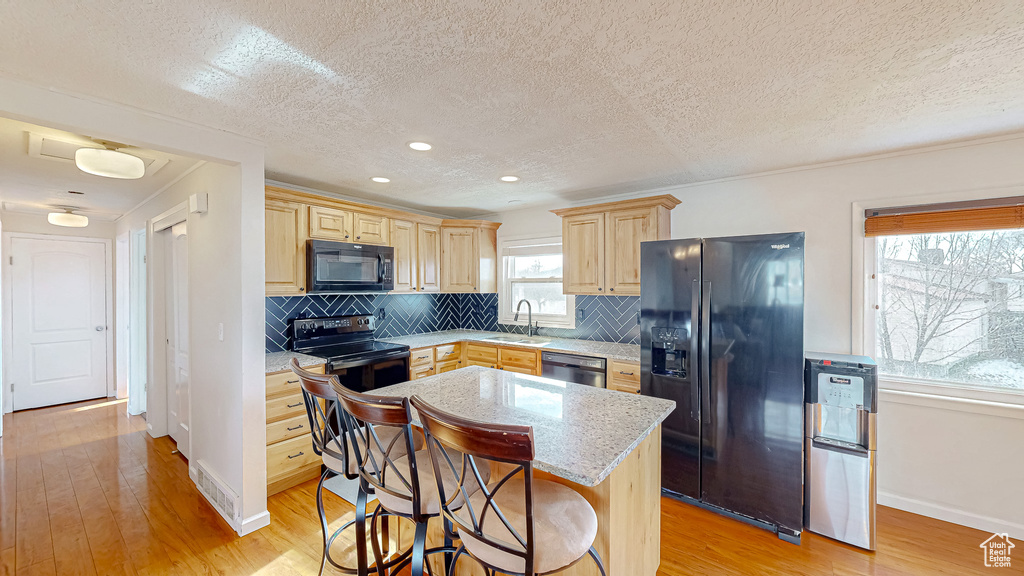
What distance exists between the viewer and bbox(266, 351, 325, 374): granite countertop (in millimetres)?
2836

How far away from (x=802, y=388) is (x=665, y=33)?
83.7 inches

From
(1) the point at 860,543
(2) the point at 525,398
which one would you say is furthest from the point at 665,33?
(1) the point at 860,543

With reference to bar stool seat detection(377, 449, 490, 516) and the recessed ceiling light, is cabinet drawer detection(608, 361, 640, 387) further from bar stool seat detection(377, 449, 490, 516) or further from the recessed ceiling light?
the recessed ceiling light

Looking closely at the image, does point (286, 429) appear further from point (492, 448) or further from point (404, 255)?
point (492, 448)

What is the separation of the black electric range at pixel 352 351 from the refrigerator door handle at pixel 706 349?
8.07 feet

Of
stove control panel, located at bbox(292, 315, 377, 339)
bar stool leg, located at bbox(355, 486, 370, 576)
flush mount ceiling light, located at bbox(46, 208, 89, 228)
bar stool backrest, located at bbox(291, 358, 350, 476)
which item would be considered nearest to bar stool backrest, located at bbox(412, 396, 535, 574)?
bar stool backrest, located at bbox(291, 358, 350, 476)

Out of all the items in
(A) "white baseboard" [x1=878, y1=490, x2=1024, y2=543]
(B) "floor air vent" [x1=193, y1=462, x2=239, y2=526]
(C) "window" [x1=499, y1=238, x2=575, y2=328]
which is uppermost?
(C) "window" [x1=499, y1=238, x2=575, y2=328]

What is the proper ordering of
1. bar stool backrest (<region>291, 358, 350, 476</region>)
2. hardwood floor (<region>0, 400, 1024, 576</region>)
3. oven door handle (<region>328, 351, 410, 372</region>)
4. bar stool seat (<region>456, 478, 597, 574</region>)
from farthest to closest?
1. oven door handle (<region>328, 351, 410, 372</region>)
2. hardwood floor (<region>0, 400, 1024, 576</region>)
3. bar stool backrest (<region>291, 358, 350, 476</region>)
4. bar stool seat (<region>456, 478, 597, 574</region>)

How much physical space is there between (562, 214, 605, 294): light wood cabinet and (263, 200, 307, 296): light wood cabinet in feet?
7.65

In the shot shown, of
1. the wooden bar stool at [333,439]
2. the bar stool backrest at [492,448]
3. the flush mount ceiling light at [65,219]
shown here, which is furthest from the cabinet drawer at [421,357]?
the flush mount ceiling light at [65,219]

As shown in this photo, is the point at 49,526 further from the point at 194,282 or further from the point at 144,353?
the point at 144,353

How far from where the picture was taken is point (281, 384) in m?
2.81

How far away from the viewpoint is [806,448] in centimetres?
238

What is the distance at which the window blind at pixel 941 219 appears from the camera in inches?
91.3
